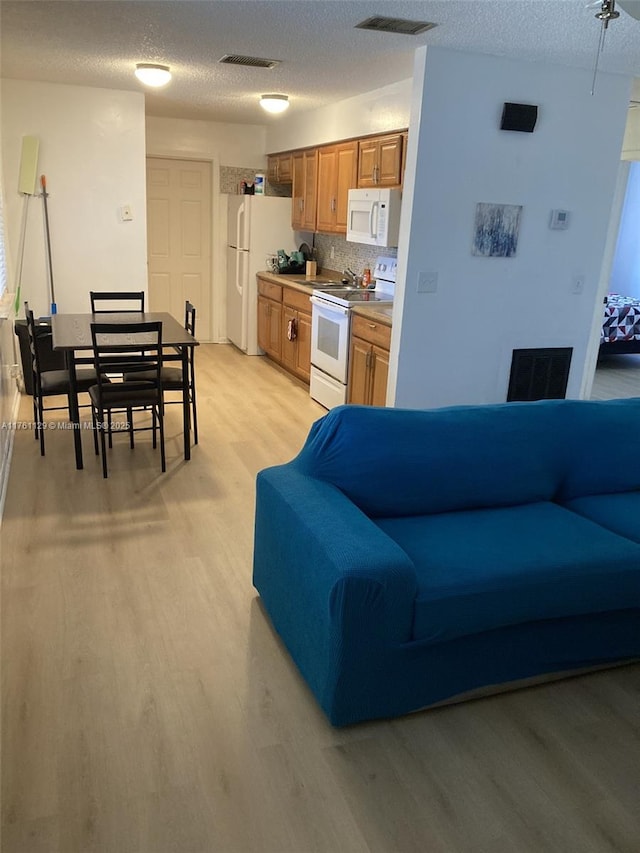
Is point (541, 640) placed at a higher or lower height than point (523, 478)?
lower

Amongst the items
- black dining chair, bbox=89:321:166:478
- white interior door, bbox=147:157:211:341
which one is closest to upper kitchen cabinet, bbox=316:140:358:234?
white interior door, bbox=147:157:211:341

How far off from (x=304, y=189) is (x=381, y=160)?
1.68 meters

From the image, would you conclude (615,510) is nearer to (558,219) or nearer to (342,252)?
(558,219)

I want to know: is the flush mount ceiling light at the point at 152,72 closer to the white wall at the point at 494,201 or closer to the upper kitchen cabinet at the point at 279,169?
the white wall at the point at 494,201

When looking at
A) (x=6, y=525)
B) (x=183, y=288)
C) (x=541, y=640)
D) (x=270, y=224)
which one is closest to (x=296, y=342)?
(x=270, y=224)

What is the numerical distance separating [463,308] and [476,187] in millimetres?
717

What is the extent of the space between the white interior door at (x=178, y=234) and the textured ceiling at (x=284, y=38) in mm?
2262

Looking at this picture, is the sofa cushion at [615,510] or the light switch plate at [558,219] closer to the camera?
the sofa cushion at [615,510]

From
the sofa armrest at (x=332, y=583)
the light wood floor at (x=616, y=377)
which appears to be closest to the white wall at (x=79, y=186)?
the sofa armrest at (x=332, y=583)

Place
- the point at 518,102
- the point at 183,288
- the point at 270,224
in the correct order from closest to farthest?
the point at 518,102 < the point at 270,224 < the point at 183,288

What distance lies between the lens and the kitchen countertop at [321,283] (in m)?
4.62

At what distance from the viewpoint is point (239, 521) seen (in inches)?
135

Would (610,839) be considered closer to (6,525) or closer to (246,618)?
(246,618)

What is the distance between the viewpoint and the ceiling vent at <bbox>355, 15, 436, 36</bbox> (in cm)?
323
